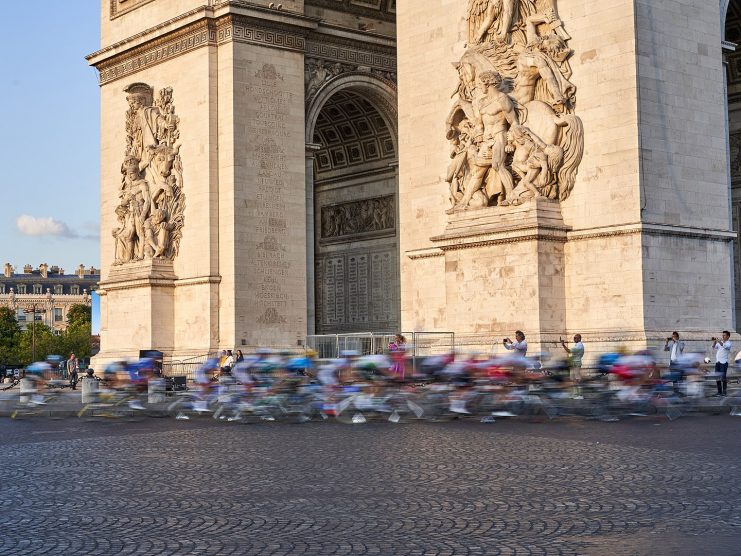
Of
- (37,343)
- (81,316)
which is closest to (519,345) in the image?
(37,343)

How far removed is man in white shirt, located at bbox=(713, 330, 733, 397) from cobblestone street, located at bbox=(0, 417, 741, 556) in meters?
4.89

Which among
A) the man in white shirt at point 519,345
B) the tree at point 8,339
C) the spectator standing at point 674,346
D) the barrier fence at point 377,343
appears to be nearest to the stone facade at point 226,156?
the barrier fence at point 377,343

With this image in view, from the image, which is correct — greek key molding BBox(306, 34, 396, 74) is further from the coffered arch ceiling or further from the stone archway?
the coffered arch ceiling

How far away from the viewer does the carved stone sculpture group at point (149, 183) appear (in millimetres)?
38469

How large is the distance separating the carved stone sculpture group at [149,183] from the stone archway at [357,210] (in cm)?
466

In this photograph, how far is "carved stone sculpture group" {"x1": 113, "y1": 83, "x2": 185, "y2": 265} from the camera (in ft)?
126

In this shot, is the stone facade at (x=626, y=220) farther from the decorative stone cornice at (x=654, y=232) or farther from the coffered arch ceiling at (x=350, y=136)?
the coffered arch ceiling at (x=350, y=136)

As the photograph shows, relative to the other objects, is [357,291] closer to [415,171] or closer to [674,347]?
[415,171]

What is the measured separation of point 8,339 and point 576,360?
387 ft

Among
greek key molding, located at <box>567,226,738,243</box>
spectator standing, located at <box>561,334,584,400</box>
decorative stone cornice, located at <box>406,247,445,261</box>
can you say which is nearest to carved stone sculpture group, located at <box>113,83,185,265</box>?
decorative stone cornice, located at <box>406,247,445,261</box>

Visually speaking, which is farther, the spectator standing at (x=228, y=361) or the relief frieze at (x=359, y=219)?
the relief frieze at (x=359, y=219)

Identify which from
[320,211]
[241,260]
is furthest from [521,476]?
[320,211]

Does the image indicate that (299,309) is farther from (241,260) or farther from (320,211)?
(320,211)

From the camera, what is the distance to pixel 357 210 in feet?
143
